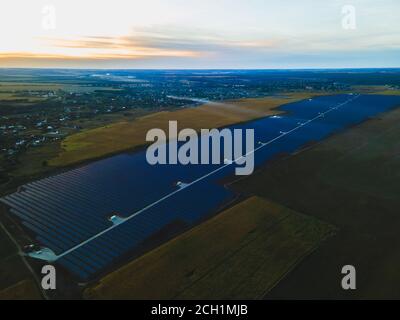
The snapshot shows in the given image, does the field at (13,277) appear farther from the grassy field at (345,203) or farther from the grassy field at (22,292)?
the grassy field at (345,203)

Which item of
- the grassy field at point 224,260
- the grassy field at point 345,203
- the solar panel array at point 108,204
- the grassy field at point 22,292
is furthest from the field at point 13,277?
the grassy field at point 345,203

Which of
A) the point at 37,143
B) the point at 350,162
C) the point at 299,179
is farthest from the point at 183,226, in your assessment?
the point at 37,143

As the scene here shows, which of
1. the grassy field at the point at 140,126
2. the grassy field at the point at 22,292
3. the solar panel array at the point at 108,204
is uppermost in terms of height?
the grassy field at the point at 140,126

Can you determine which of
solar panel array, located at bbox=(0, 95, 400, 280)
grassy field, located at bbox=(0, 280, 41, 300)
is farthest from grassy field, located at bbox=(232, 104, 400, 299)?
grassy field, located at bbox=(0, 280, 41, 300)

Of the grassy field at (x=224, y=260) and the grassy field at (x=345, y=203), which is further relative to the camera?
the grassy field at (x=345, y=203)

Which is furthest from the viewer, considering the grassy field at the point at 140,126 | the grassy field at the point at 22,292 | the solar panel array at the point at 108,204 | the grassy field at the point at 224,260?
the grassy field at the point at 140,126

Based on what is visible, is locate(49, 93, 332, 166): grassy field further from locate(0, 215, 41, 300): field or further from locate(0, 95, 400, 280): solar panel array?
locate(0, 215, 41, 300): field
